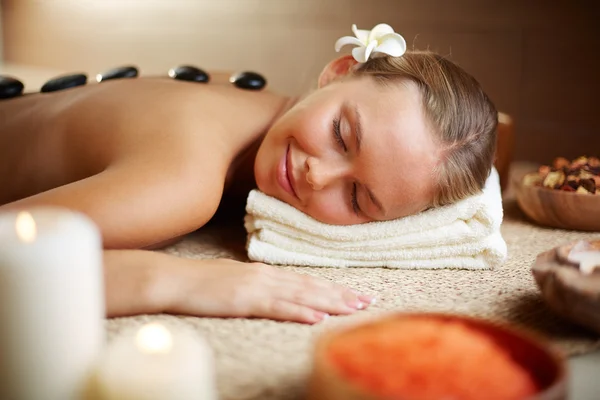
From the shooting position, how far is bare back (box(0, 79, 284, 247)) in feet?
3.20

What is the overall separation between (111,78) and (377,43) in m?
0.62

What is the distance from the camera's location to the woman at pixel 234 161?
0.89 meters

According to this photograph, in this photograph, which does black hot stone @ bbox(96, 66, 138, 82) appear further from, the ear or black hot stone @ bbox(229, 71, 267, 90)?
the ear

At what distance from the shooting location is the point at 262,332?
83 centimetres

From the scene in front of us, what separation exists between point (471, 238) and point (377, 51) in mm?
396

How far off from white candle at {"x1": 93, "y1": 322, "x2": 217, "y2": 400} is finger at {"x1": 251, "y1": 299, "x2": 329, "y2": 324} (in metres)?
0.29

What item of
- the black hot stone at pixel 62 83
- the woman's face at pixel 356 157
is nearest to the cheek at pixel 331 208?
the woman's face at pixel 356 157

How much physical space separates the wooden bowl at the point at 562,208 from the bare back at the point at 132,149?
58 cm

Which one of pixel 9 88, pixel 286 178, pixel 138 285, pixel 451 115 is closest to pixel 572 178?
pixel 451 115

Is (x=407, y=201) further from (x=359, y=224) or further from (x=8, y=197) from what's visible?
(x=8, y=197)

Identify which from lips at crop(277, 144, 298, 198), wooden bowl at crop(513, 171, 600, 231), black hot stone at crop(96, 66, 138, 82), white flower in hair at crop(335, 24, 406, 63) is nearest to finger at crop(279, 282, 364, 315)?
lips at crop(277, 144, 298, 198)

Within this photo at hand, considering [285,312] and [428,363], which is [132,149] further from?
[428,363]

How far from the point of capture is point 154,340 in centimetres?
56

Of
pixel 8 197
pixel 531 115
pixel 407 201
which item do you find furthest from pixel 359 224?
pixel 531 115
